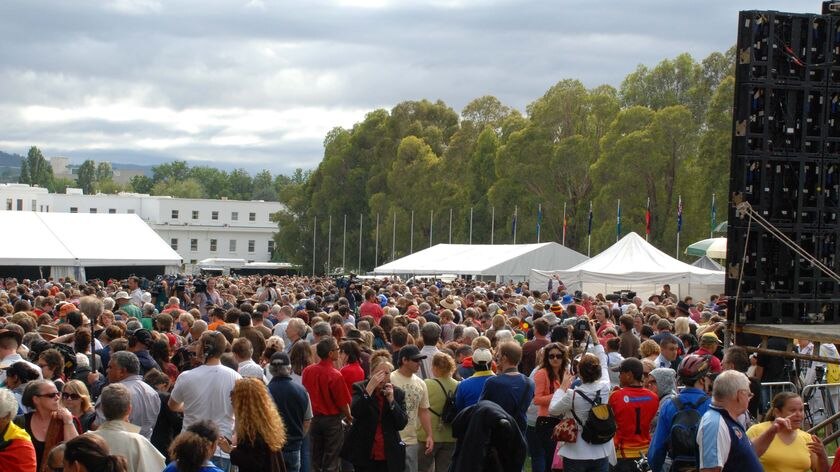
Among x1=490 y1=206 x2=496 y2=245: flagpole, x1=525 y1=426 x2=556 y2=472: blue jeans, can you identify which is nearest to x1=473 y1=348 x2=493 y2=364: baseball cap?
x1=525 y1=426 x2=556 y2=472: blue jeans

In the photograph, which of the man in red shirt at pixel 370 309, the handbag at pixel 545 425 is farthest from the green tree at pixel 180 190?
the handbag at pixel 545 425

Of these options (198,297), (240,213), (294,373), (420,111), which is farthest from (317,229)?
(294,373)

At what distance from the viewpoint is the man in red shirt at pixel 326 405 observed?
9.98 meters

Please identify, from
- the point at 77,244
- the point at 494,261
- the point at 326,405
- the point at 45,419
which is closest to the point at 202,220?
the point at 77,244

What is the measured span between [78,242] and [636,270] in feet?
67.7

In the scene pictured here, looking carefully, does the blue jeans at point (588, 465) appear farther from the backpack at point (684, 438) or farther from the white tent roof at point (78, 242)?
the white tent roof at point (78, 242)

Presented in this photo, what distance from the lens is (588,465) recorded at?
8.70m

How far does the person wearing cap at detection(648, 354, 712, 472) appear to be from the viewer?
7.53m

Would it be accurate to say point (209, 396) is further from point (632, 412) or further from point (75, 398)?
point (632, 412)

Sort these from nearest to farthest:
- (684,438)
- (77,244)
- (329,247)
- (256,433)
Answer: (256,433) → (684,438) → (77,244) → (329,247)

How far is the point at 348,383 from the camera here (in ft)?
33.3

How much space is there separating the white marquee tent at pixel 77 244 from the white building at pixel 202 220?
3074 inches

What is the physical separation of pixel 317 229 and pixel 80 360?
79805mm

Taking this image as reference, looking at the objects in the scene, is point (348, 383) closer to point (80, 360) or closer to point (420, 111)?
point (80, 360)
